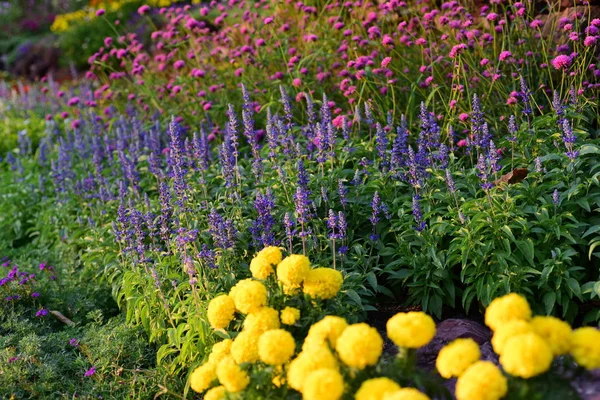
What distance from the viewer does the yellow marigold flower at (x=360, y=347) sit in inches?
A: 94.0

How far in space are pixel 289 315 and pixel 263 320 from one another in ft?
0.38

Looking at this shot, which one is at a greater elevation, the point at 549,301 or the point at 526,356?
the point at 526,356

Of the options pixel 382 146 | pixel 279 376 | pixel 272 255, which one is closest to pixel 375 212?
pixel 382 146

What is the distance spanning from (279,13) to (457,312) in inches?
160

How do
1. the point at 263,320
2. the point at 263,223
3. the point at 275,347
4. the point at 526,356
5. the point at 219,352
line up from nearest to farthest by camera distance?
the point at 526,356, the point at 275,347, the point at 263,320, the point at 219,352, the point at 263,223

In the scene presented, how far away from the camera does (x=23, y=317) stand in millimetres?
4414

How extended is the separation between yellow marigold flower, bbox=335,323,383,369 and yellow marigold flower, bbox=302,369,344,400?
0.09m

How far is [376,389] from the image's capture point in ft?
7.66

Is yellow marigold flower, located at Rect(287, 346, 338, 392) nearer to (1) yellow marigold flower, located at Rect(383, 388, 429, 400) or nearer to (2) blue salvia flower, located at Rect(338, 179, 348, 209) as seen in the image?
(1) yellow marigold flower, located at Rect(383, 388, 429, 400)

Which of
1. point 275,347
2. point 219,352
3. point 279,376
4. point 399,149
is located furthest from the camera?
point 399,149

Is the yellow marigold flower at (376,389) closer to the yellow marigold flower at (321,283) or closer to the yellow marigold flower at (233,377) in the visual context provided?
the yellow marigold flower at (233,377)

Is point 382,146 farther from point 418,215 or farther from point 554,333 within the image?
point 554,333

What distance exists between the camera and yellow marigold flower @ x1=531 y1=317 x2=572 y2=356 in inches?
92.4

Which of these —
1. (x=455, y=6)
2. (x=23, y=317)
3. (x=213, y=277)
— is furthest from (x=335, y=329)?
(x=455, y=6)
